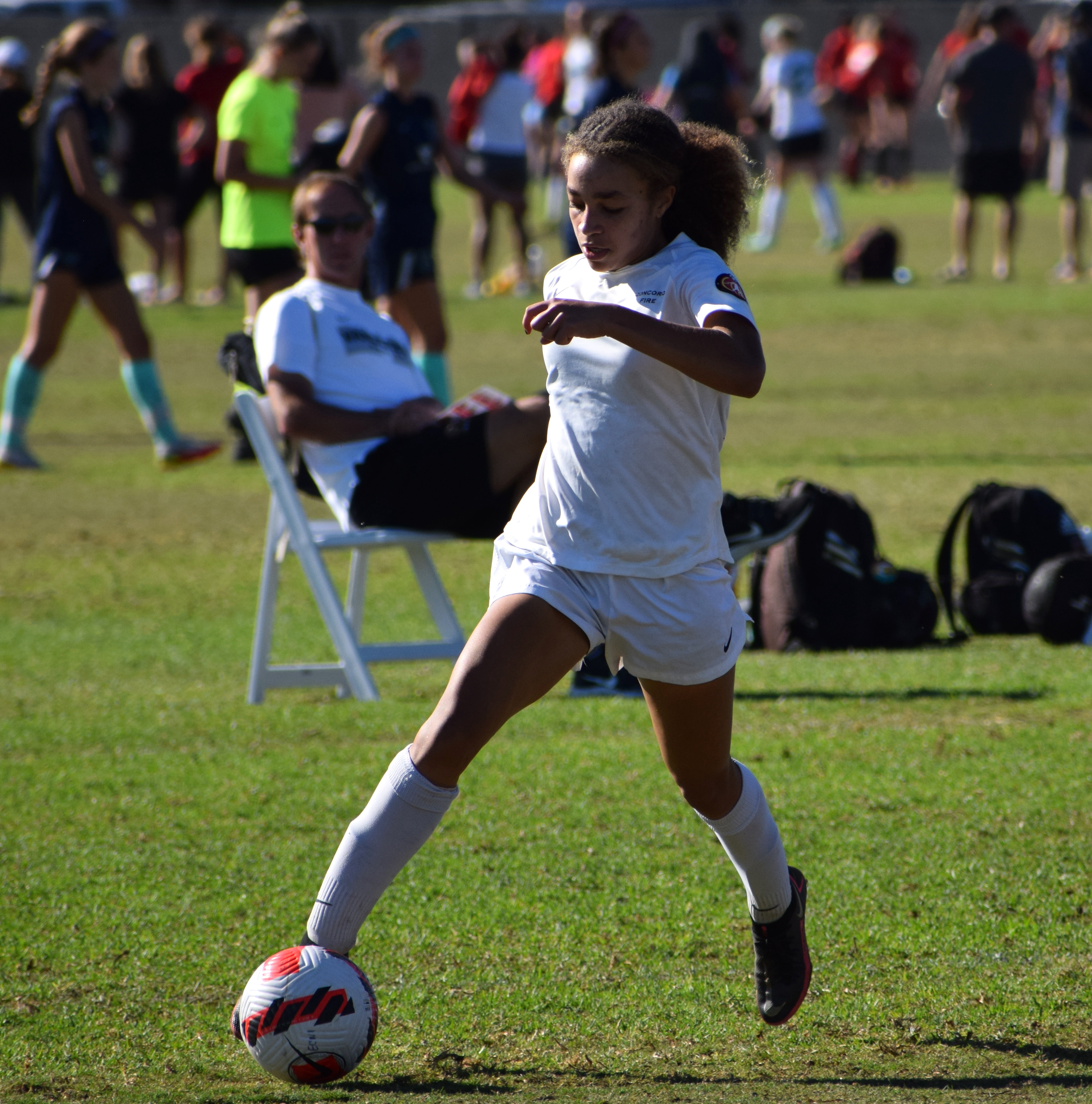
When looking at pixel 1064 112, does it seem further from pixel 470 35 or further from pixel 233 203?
pixel 470 35

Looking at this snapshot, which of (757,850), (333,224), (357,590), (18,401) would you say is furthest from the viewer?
(18,401)

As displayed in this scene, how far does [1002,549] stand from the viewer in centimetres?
662

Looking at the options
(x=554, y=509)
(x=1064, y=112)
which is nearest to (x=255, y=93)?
(x=554, y=509)

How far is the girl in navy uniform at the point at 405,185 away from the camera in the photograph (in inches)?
380

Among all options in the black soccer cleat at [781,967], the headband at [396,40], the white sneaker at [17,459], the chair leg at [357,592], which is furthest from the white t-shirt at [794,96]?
the black soccer cleat at [781,967]

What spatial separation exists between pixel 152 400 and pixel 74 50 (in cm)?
200

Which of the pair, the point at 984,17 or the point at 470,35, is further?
the point at 470,35

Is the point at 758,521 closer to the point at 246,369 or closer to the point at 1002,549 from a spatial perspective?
the point at 1002,549

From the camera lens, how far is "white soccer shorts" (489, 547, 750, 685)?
10.3 ft

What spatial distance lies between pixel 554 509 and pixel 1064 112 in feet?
50.3

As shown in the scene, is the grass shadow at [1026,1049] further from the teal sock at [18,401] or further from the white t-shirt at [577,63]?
the white t-shirt at [577,63]

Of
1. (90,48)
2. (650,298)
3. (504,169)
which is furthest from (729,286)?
(504,169)

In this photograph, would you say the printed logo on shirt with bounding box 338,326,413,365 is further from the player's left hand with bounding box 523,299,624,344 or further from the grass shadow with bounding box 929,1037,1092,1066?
the grass shadow with bounding box 929,1037,1092,1066

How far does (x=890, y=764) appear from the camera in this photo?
4957 millimetres
